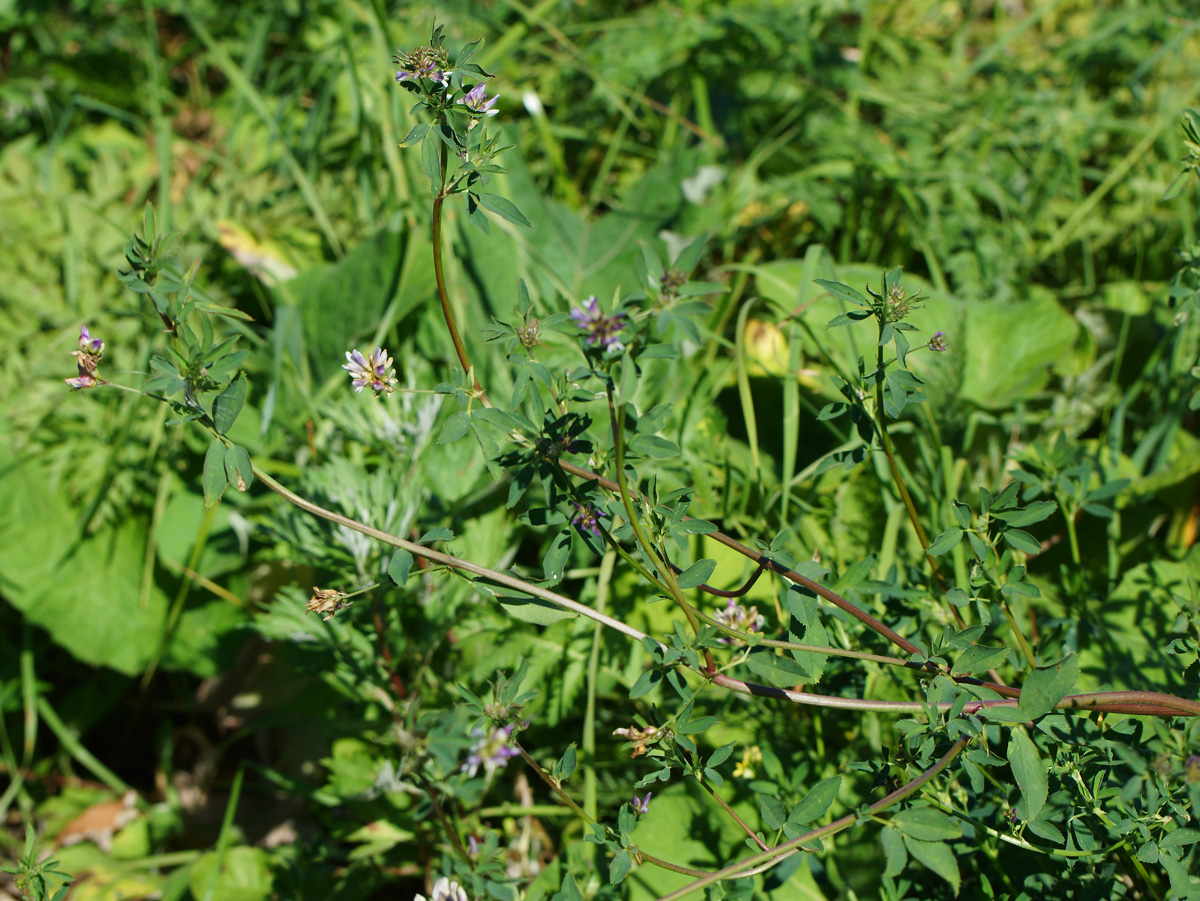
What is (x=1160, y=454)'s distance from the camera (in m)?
1.91

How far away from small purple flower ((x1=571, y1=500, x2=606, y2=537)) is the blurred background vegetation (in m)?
0.53

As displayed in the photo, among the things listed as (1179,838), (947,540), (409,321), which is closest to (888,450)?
(947,540)

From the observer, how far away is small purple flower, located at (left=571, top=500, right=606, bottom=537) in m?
1.09

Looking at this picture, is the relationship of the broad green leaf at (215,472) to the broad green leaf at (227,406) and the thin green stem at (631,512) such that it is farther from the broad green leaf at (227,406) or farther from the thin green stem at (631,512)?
the thin green stem at (631,512)

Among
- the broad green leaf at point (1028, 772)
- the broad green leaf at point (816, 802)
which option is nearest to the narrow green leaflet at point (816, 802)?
the broad green leaf at point (816, 802)

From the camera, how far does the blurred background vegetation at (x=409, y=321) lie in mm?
1733

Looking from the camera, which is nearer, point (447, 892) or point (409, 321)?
point (447, 892)

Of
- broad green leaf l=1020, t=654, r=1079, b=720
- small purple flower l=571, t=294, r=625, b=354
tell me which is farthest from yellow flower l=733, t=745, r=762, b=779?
small purple flower l=571, t=294, r=625, b=354

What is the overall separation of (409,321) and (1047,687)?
1.69 metres

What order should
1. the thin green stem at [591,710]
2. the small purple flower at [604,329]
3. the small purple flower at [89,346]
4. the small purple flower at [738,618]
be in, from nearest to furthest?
the small purple flower at [604,329], the small purple flower at [89,346], the small purple flower at [738,618], the thin green stem at [591,710]

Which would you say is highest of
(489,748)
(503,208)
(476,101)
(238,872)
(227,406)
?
(476,101)

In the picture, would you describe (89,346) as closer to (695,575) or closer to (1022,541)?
(695,575)

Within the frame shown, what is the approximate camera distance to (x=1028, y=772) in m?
1.02

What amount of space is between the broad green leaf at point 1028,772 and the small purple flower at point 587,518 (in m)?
0.59
